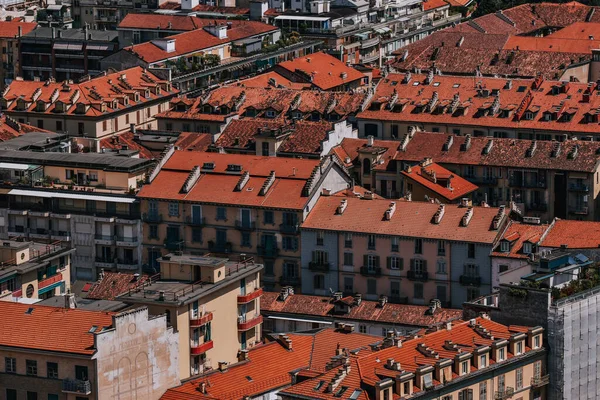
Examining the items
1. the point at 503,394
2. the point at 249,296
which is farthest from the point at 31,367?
the point at 503,394

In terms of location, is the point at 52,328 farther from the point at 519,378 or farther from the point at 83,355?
the point at 519,378

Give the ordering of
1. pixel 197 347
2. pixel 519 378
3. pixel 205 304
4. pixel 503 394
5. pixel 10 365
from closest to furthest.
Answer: pixel 503 394 < pixel 519 378 < pixel 10 365 < pixel 197 347 < pixel 205 304

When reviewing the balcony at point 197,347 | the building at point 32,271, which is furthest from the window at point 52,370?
the building at point 32,271

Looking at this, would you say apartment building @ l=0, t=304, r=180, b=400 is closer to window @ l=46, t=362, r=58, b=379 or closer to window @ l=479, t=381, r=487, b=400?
window @ l=46, t=362, r=58, b=379

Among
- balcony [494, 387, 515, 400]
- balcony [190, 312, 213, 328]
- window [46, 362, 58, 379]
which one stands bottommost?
balcony [494, 387, 515, 400]

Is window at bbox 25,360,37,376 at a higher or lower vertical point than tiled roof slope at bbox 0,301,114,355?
lower

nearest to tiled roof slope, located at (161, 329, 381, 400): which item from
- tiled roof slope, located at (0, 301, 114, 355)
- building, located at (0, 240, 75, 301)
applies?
tiled roof slope, located at (0, 301, 114, 355)
